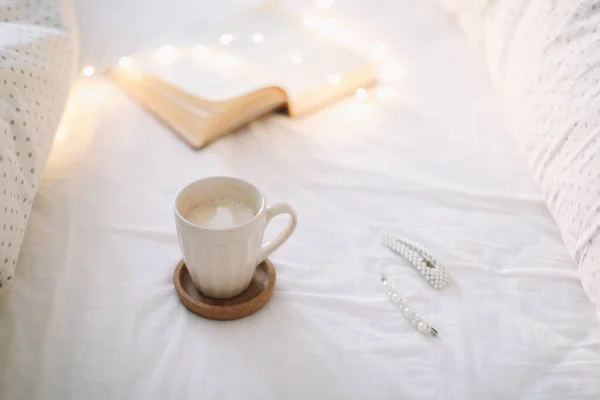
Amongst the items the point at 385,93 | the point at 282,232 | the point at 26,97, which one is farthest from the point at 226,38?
the point at 282,232

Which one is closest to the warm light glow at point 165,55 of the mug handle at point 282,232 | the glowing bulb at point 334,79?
the glowing bulb at point 334,79

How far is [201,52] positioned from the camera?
102 centimetres

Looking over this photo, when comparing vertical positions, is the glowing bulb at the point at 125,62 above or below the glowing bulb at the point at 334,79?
below

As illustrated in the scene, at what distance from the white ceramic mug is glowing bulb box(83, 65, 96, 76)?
503 mm

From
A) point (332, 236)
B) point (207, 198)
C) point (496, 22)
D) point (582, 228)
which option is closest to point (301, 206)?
point (332, 236)

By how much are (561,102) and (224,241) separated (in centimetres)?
47

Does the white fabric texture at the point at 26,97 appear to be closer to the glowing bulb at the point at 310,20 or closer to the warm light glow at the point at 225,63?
the warm light glow at the point at 225,63

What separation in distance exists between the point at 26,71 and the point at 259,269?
0.37 m

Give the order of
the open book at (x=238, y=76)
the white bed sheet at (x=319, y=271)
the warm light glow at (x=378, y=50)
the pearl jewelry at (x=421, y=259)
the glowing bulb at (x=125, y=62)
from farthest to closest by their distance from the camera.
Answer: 1. the warm light glow at (x=378, y=50)
2. the glowing bulb at (x=125, y=62)
3. the open book at (x=238, y=76)
4. the pearl jewelry at (x=421, y=259)
5. the white bed sheet at (x=319, y=271)

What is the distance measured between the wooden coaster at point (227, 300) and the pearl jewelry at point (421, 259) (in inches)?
5.9

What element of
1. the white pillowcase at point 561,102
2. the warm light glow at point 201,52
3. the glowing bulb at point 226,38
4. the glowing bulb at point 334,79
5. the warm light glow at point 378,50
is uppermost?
the white pillowcase at point 561,102

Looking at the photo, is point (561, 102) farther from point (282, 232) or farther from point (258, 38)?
point (258, 38)

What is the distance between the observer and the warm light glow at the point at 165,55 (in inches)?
38.8

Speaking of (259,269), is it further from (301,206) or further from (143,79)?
(143,79)
